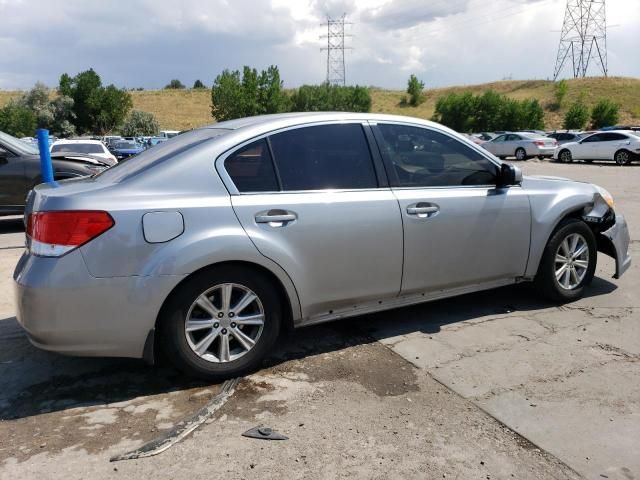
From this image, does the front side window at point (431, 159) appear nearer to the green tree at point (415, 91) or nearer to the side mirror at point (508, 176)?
the side mirror at point (508, 176)

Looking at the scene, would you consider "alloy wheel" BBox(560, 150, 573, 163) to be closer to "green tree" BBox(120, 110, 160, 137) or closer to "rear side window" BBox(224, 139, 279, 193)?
"rear side window" BBox(224, 139, 279, 193)

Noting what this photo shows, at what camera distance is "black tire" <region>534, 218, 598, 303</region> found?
15.9 feet

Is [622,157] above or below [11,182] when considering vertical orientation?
below

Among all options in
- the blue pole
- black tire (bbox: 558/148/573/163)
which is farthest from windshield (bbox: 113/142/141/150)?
black tire (bbox: 558/148/573/163)

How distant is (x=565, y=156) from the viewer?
2722 cm

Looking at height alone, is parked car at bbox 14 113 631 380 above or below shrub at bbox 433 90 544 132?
below

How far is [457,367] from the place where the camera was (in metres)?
3.82

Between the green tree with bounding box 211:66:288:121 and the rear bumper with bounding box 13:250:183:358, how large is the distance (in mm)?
54290

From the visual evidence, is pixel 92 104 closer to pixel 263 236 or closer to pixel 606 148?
pixel 606 148

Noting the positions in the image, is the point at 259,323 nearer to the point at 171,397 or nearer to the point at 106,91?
the point at 171,397

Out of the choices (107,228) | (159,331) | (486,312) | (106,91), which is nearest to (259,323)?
(159,331)

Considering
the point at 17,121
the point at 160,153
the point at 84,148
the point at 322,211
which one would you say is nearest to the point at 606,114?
the point at 84,148

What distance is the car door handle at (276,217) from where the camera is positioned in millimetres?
3531

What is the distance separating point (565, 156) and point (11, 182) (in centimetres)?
2492
